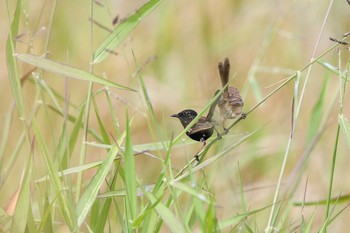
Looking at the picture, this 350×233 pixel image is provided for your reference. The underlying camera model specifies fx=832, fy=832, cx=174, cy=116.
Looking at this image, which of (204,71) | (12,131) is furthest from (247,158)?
(12,131)

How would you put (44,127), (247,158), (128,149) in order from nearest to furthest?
(128,149)
(247,158)
(44,127)

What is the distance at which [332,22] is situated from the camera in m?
4.39

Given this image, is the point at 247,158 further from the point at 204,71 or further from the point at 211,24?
the point at 211,24

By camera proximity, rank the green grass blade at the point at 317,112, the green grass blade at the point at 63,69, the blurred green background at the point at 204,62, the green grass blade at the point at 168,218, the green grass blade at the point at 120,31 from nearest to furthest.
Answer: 1. the green grass blade at the point at 168,218
2. the green grass blade at the point at 63,69
3. the green grass blade at the point at 120,31
4. the green grass blade at the point at 317,112
5. the blurred green background at the point at 204,62

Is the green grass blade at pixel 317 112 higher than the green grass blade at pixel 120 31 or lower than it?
lower

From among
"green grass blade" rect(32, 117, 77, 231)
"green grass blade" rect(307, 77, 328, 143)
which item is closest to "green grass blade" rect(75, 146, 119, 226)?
"green grass blade" rect(32, 117, 77, 231)

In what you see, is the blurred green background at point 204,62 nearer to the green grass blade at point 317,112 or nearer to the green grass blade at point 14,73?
the green grass blade at point 317,112

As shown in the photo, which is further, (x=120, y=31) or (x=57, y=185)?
(x=120, y=31)

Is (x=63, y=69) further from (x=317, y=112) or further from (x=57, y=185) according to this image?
(x=317, y=112)

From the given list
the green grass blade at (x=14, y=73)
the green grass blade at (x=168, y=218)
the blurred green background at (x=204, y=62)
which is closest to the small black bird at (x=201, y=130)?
the green grass blade at (x=168, y=218)

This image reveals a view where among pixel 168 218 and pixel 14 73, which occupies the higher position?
pixel 14 73

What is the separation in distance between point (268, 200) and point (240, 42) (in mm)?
1356

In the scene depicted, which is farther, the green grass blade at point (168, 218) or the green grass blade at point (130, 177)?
the green grass blade at point (130, 177)


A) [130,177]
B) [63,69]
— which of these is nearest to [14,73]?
[63,69]
